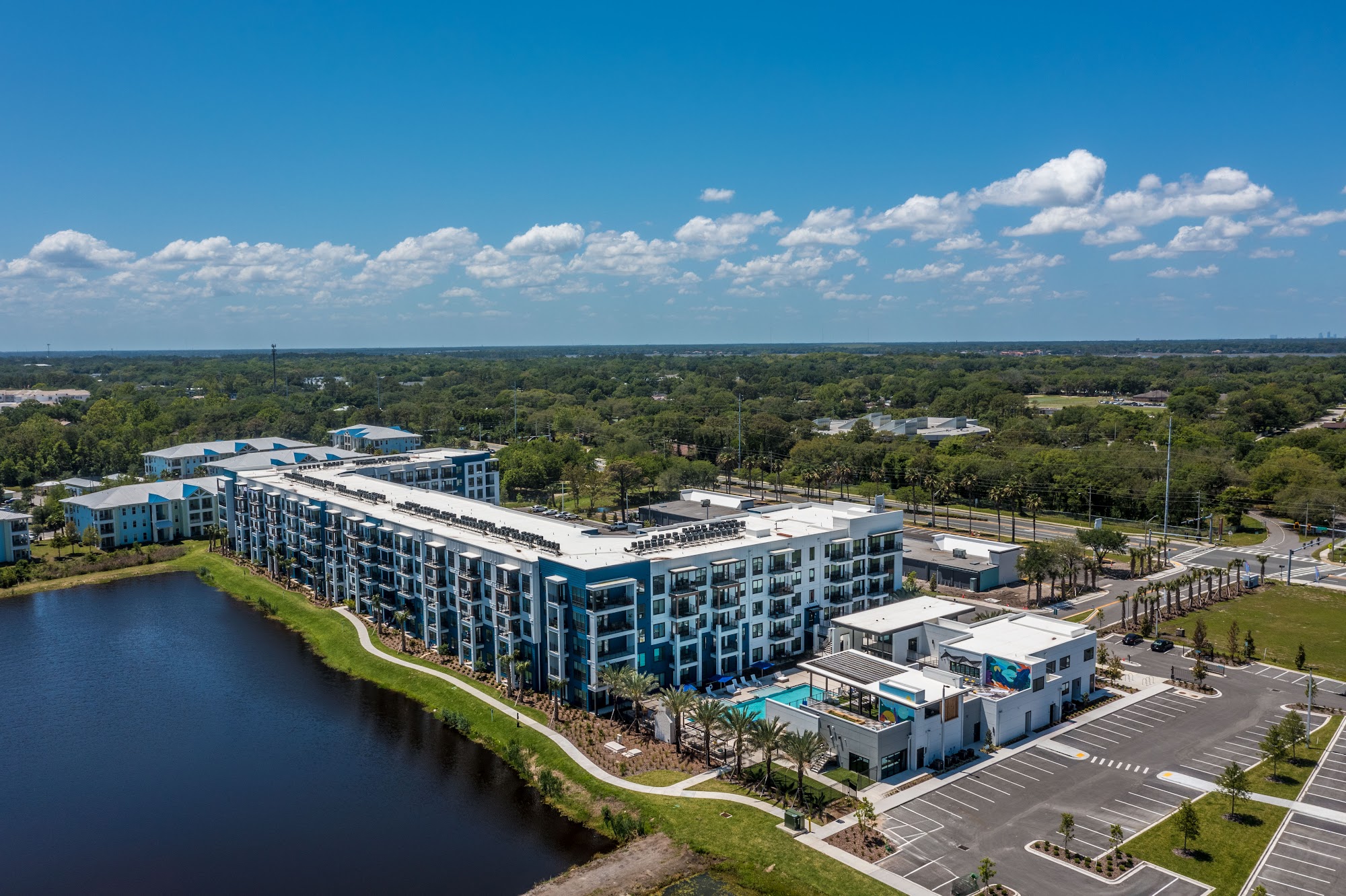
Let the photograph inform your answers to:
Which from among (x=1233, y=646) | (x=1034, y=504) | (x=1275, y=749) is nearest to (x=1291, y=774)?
(x=1275, y=749)

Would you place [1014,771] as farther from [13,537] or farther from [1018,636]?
[13,537]

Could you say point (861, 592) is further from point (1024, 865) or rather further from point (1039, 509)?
point (1039, 509)

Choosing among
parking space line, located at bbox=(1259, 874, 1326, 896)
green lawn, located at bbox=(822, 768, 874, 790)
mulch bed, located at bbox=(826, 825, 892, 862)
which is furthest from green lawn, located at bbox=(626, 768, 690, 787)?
parking space line, located at bbox=(1259, 874, 1326, 896)

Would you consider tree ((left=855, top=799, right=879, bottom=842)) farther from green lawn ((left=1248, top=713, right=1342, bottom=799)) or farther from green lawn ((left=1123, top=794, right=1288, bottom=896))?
green lawn ((left=1248, top=713, right=1342, bottom=799))

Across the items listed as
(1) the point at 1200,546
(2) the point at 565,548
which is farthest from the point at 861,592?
(1) the point at 1200,546

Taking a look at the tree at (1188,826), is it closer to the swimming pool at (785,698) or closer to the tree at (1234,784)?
the tree at (1234,784)
